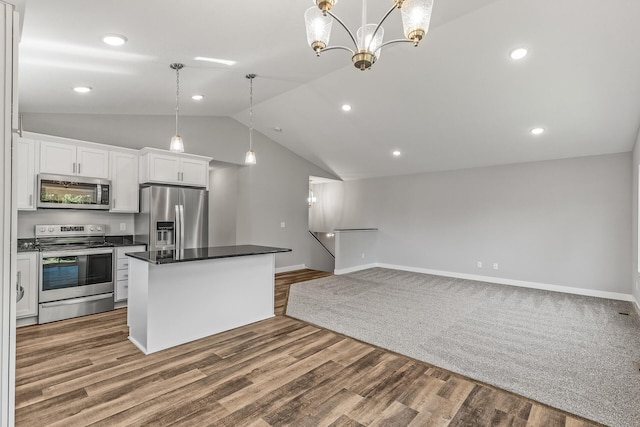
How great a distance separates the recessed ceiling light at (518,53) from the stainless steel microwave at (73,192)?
17.2ft

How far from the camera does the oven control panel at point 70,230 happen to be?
4047 mm

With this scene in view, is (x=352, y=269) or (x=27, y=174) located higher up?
(x=27, y=174)

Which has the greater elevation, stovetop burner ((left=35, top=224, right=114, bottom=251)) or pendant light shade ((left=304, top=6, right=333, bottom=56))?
pendant light shade ((left=304, top=6, right=333, bottom=56))

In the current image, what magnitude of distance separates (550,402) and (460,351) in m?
0.86

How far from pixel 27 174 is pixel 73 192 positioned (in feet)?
1.57

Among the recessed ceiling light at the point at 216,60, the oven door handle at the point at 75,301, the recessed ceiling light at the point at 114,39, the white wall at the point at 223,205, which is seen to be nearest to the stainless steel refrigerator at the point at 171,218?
the oven door handle at the point at 75,301

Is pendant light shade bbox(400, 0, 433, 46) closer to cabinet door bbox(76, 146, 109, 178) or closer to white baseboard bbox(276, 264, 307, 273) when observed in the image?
cabinet door bbox(76, 146, 109, 178)

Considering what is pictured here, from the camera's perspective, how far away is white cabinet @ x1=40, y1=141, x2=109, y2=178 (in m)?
3.82

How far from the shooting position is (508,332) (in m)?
3.52

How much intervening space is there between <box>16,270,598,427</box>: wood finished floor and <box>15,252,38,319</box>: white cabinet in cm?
41

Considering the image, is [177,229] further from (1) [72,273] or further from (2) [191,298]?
(2) [191,298]

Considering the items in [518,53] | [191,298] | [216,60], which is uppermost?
[518,53]

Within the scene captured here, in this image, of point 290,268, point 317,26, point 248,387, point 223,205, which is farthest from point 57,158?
point 290,268

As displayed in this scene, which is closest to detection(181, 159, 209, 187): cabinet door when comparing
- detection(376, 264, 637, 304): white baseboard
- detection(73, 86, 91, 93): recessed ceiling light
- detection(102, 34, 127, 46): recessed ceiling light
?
detection(73, 86, 91, 93): recessed ceiling light
